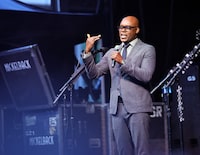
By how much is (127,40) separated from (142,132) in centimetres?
63

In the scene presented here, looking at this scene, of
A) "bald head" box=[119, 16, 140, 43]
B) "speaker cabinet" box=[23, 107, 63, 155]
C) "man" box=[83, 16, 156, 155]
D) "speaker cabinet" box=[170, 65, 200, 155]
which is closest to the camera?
"man" box=[83, 16, 156, 155]

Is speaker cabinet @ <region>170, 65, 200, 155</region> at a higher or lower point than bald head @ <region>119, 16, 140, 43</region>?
lower

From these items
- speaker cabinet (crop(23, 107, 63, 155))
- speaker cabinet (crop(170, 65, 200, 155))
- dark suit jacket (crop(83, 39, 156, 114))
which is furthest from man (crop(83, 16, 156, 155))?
speaker cabinet (crop(170, 65, 200, 155))

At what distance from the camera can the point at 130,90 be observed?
3244 millimetres

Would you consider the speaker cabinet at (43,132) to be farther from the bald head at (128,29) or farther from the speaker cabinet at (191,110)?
the bald head at (128,29)

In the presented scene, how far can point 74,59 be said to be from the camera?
5.59m

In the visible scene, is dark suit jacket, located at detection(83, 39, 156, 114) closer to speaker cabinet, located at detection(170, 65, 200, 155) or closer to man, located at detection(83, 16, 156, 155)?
man, located at detection(83, 16, 156, 155)

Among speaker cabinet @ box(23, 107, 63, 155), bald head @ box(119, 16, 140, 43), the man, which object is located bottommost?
speaker cabinet @ box(23, 107, 63, 155)

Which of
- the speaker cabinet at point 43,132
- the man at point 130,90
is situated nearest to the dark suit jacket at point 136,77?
the man at point 130,90

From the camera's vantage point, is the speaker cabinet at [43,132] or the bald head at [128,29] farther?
the speaker cabinet at [43,132]

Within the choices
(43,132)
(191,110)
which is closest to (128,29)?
(43,132)

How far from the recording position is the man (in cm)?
316

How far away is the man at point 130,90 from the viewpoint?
10.4 feet

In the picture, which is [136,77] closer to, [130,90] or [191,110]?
[130,90]
